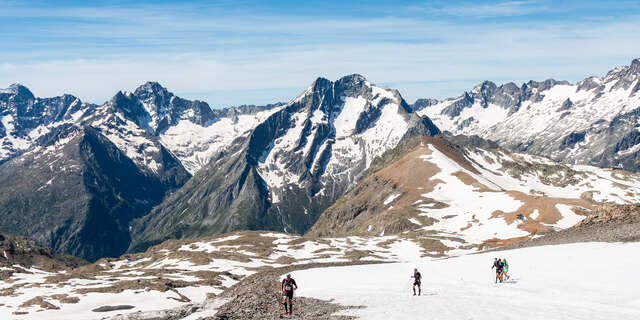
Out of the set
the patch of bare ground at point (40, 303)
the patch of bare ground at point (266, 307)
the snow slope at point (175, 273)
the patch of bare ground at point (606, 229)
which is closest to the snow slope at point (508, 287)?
the patch of bare ground at point (266, 307)

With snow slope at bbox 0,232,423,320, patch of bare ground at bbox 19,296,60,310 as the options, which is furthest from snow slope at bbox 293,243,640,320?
patch of bare ground at bbox 19,296,60,310

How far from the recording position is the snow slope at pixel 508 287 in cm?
3769

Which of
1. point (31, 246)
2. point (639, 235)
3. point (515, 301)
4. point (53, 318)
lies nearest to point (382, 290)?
point (515, 301)

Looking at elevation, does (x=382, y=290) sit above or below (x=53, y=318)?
above

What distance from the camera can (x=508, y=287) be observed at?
162ft

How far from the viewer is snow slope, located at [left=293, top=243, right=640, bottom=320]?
37688 millimetres

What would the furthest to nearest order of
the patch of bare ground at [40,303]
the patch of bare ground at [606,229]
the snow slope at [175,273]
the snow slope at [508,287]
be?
1. the snow slope at [175,273]
2. the patch of bare ground at [40,303]
3. the patch of bare ground at [606,229]
4. the snow slope at [508,287]

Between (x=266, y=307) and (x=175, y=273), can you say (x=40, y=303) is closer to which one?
(x=175, y=273)

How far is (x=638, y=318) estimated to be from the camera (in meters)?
33.9

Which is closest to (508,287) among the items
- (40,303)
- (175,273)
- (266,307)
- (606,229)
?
(266,307)

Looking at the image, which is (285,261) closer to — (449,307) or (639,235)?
(639,235)

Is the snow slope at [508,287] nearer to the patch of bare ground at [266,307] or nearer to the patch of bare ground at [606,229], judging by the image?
the patch of bare ground at [266,307]

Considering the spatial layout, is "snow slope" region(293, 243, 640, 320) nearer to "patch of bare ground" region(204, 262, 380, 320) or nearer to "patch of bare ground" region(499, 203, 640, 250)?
"patch of bare ground" region(204, 262, 380, 320)

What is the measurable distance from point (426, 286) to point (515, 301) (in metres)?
13.8
